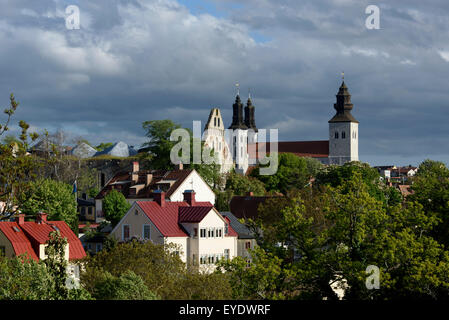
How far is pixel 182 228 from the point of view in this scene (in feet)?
170

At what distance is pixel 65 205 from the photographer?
63219mm

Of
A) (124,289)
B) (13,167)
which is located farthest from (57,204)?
(13,167)

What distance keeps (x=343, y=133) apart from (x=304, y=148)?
10.3 meters

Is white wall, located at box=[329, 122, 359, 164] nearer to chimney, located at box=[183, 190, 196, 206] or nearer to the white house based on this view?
chimney, located at box=[183, 190, 196, 206]

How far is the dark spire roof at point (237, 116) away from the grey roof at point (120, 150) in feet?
229

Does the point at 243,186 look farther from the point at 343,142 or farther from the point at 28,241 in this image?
the point at 343,142

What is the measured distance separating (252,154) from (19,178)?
168098mm

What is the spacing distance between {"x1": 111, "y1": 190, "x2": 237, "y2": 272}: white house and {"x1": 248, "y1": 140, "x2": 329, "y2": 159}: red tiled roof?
13087 cm

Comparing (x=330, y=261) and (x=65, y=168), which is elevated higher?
(x=65, y=168)

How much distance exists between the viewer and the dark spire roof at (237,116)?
7579 inches

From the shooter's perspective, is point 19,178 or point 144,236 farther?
point 144,236
